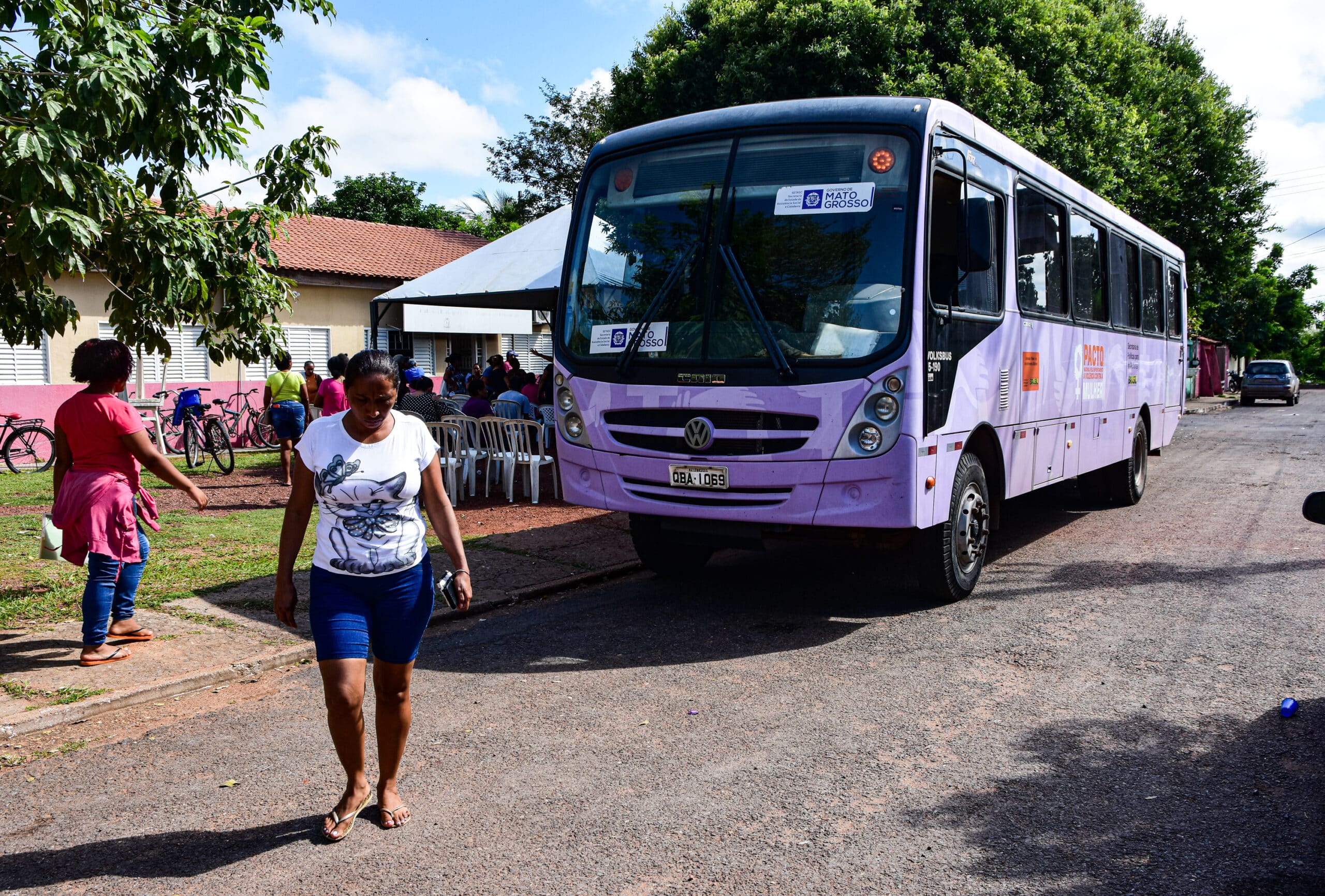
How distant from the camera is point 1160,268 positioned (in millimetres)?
13219

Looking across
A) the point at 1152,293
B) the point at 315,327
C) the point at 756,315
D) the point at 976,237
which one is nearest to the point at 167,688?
the point at 756,315

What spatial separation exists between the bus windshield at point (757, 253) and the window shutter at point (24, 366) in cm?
1528

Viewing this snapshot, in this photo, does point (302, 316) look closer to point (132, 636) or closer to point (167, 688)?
point (132, 636)

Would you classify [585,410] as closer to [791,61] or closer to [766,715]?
[766,715]

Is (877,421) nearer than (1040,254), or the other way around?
(877,421)

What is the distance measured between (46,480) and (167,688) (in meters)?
10.6

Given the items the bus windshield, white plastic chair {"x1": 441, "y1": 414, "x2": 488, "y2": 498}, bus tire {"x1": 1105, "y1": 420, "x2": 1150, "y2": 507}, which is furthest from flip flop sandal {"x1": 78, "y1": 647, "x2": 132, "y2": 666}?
bus tire {"x1": 1105, "y1": 420, "x2": 1150, "y2": 507}

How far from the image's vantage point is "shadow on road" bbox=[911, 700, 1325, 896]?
3363 mm

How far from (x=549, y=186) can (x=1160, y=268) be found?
26.4 metres

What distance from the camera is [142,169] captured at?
21.8 feet

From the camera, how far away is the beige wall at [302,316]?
18906mm

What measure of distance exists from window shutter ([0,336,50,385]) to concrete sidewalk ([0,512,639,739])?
13543 millimetres

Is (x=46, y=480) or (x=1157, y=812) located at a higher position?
(x=46, y=480)

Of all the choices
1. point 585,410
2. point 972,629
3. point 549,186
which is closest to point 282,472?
point 585,410
